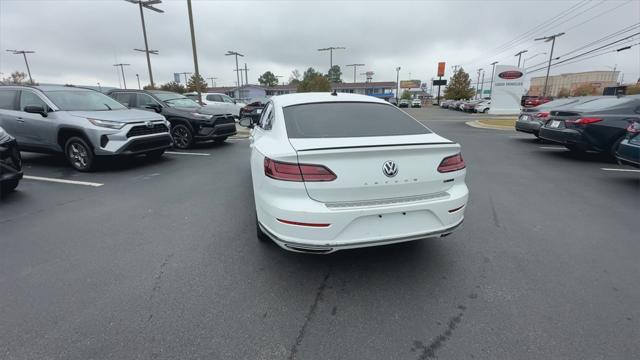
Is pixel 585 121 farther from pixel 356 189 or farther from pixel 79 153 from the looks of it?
pixel 79 153

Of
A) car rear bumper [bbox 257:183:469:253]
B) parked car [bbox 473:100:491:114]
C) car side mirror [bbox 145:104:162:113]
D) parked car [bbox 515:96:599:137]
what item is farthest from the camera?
parked car [bbox 473:100:491:114]

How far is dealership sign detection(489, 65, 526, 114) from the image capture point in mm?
27172

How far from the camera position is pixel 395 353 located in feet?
6.38

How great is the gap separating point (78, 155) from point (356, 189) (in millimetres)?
6769

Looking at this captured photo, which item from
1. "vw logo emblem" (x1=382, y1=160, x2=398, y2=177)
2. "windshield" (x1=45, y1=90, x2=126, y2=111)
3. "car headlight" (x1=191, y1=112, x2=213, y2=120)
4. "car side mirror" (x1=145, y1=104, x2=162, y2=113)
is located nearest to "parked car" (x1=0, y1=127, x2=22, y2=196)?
"windshield" (x1=45, y1=90, x2=126, y2=111)

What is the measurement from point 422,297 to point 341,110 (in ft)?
6.42

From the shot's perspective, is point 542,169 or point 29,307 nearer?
point 29,307

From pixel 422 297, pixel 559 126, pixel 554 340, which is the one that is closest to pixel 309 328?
pixel 422 297

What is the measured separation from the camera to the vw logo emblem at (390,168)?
2355 millimetres

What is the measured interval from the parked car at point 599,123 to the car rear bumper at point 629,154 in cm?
159

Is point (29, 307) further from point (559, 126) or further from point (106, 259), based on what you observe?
point (559, 126)

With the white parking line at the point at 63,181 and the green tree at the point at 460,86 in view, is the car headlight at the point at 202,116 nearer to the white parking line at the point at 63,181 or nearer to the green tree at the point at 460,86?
the white parking line at the point at 63,181

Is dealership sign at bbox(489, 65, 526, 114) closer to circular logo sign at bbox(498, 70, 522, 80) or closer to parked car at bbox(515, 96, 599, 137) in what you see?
circular logo sign at bbox(498, 70, 522, 80)

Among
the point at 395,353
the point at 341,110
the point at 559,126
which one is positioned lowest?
the point at 395,353
